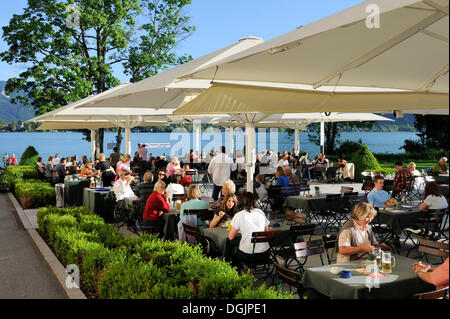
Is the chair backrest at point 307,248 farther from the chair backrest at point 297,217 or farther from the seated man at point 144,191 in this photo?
the seated man at point 144,191

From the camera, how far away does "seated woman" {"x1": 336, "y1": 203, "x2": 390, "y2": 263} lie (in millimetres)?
5172

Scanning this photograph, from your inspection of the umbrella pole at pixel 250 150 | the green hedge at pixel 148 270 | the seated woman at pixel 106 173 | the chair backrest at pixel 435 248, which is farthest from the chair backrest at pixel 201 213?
the seated woman at pixel 106 173

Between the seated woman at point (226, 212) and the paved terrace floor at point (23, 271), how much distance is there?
7.93 feet

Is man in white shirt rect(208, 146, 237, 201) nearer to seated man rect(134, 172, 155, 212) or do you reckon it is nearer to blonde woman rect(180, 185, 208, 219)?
seated man rect(134, 172, 155, 212)

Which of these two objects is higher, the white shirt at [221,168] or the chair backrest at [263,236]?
the white shirt at [221,168]

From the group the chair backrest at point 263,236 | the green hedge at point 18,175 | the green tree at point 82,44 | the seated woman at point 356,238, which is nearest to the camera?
the seated woman at point 356,238

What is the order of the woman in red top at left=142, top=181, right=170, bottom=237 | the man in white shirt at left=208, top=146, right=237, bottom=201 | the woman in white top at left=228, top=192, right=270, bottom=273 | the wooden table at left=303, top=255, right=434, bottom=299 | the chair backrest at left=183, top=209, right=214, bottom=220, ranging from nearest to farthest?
the wooden table at left=303, top=255, right=434, bottom=299 < the woman in white top at left=228, top=192, right=270, bottom=273 < the chair backrest at left=183, top=209, right=214, bottom=220 < the woman in red top at left=142, top=181, right=170, bottom=237 < the man in white shirt at left=208, top=146, right=237, bottom=201

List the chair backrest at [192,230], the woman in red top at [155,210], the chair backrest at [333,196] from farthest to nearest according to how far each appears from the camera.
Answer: the chair backrest at [333,196] < the woman in red top at [155,210] < the chair backrest at [192,230]

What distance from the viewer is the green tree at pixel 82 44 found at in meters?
24.7

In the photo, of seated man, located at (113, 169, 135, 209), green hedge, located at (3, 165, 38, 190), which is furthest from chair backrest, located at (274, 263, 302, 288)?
green hedge, located at (3, 165, 38, 190)

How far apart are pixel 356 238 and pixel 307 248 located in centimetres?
60

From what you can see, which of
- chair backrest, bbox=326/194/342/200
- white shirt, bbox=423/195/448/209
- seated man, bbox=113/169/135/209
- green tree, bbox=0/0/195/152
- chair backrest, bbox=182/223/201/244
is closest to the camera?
chair backrest, bbox=182/223/201/244

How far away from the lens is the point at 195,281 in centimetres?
444

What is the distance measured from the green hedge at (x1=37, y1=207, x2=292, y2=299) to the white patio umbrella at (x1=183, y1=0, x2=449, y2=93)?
199 centimetres
